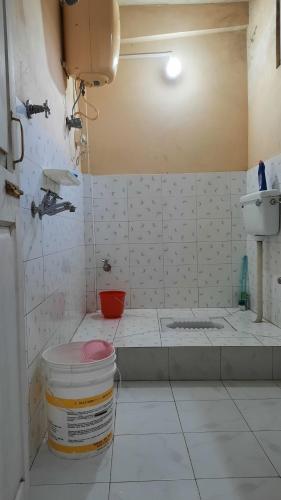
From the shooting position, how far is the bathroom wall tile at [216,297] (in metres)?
2.93

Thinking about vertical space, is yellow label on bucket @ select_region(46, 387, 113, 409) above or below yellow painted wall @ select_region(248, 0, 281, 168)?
below

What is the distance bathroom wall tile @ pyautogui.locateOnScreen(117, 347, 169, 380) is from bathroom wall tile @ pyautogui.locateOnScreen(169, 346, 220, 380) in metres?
0.05

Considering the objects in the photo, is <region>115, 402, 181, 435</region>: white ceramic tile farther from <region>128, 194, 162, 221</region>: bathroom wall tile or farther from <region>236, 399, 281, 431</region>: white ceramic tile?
<region>128, 194, 162, 221</region>: bathroom wall tile

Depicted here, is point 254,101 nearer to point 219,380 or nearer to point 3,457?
point 219,380

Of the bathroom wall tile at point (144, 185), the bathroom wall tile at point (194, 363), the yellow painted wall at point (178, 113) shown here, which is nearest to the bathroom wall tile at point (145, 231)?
the bathroom wall tile at point (144, 185)

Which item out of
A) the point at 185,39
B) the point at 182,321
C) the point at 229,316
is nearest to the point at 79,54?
the point at 185,39

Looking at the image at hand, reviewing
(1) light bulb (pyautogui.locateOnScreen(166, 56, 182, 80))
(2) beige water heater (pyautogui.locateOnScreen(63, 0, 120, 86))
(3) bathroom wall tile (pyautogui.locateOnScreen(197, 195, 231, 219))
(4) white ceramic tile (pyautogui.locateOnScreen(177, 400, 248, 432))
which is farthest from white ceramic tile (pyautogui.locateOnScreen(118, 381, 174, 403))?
(1) light bulb (pyautogui.locateOnScreen(166, 56, 182, 80))

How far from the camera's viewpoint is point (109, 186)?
2.90 meters

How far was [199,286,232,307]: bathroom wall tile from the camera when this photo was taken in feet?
9.61

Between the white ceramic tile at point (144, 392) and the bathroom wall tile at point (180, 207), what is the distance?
1469mm

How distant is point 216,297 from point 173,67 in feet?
6.57

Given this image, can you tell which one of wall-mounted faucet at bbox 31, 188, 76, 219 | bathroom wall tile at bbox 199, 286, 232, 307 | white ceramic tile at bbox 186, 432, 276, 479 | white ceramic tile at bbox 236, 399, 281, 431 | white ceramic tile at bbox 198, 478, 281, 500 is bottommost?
white ceramic tile at bbox 198, 478, 281, 500

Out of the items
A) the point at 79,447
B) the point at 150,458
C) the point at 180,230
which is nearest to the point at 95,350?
the point at 79,447

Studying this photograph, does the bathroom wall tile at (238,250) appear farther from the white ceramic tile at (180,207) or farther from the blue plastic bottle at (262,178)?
the blue plastic bottle at (262,178)
